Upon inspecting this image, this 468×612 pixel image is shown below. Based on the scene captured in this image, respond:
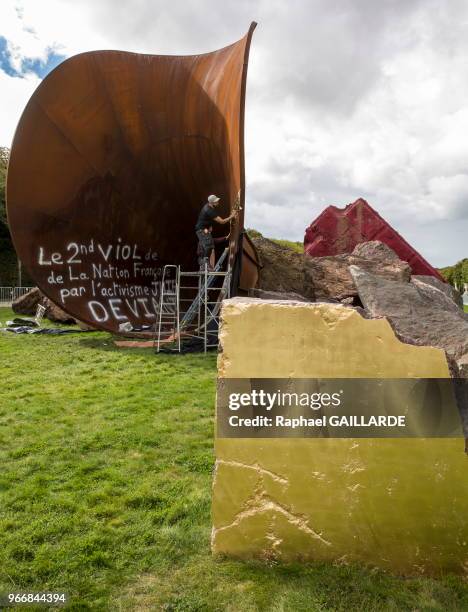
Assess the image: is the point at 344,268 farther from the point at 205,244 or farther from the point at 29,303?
the point at 29,303

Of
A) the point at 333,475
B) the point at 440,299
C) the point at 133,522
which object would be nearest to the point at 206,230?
the point at 440,299

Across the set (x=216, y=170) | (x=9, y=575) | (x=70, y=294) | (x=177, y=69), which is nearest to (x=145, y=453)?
(x=9, y=575)

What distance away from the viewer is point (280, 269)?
785cm

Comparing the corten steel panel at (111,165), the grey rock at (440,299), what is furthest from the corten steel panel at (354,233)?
the corten steel panel at (111,165)

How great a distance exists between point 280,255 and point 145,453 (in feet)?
17.3

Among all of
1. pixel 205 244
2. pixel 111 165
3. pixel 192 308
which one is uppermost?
pixel 111 165

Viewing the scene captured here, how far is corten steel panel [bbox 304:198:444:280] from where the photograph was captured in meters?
9.08

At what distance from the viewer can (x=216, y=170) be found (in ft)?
26.7

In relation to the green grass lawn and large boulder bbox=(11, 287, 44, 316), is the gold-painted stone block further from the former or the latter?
large boulder bbox=(11, 287, 44, 316)

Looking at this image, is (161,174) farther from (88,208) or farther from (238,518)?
(238,518)

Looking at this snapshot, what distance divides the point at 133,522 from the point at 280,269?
19.0 ft

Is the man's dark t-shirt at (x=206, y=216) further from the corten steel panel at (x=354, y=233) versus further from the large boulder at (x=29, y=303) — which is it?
the large boulder at (x=29, y=303)

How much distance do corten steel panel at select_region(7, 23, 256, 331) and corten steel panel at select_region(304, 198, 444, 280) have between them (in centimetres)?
212

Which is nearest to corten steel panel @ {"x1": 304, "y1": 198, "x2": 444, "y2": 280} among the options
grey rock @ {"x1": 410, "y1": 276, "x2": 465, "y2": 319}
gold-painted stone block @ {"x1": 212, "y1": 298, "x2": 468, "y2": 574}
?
grey rock @ {"x1": 410, "y1": 276, "x2": 465, "y2": 319}
